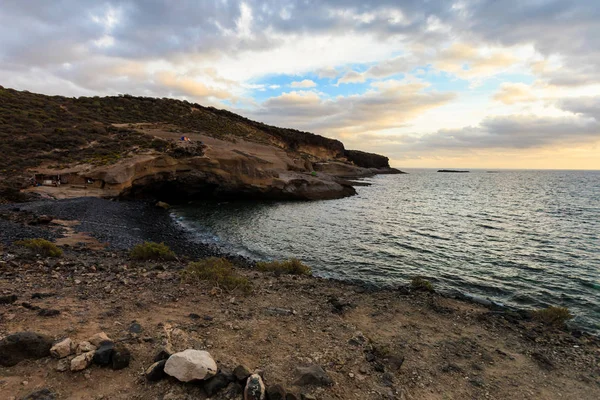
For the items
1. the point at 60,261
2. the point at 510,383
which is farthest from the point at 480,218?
the point at 60,261

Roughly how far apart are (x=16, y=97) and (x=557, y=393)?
64779 millimetres

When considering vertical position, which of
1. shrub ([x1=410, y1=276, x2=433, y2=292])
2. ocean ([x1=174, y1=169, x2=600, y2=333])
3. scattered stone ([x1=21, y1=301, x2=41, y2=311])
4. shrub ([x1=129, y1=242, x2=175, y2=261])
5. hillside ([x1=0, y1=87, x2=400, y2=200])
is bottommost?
ocean ([x1=174, y1=169, x2=600, y2=333])

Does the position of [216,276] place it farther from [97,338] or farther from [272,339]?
[97,338]

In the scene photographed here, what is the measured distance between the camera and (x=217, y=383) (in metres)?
4.61

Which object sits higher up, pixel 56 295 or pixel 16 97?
pixel 16 97

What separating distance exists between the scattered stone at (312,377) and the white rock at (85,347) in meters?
3.42

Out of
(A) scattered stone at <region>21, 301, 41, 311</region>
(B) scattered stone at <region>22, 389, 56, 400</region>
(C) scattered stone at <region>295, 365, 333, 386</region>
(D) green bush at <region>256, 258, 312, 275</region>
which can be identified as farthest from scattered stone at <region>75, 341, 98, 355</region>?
(D) green bush at <region>256, 258, 312, 275</region>

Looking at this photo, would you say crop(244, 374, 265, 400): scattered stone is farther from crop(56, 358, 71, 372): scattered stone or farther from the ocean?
the ocean

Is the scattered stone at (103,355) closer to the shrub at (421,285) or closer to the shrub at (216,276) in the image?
the shrub at (216,276)

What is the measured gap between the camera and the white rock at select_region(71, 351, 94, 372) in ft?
15.0

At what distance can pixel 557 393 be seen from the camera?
618 centimetres

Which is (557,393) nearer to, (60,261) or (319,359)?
(319,359)

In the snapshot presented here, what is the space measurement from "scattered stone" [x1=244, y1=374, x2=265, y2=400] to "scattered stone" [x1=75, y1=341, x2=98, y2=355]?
2.66 m

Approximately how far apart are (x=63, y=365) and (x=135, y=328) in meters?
1.58
